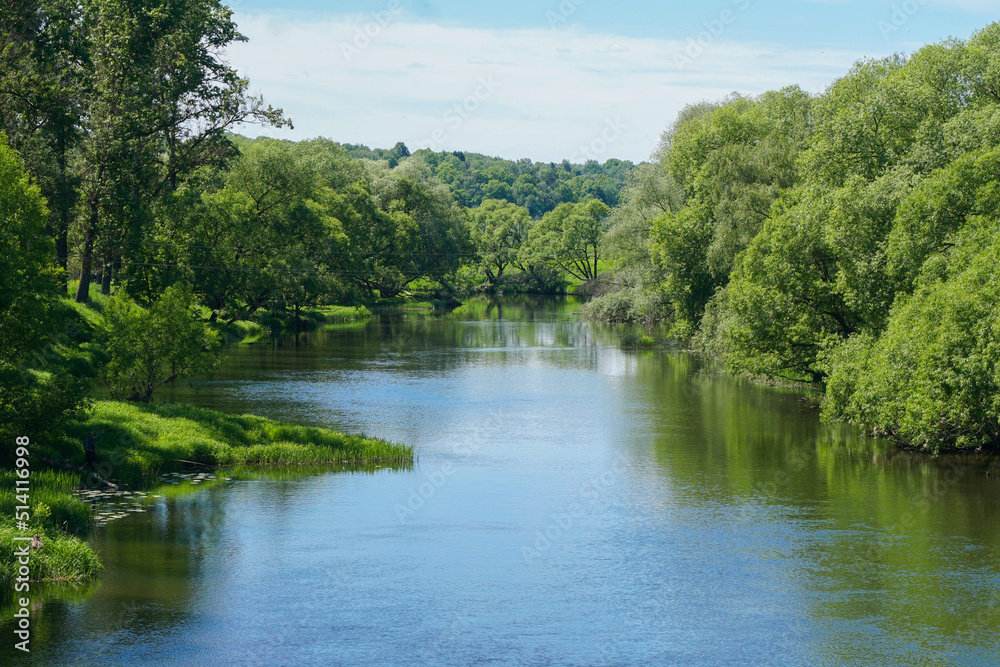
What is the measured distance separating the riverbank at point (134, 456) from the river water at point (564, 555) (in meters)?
1.17

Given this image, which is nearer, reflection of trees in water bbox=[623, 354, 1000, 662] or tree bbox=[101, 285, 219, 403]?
reflection of trees in water bbox=[623, 354, 1000, 662]

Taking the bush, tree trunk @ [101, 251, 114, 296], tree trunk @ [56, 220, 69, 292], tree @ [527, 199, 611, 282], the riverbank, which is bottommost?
the riverbank

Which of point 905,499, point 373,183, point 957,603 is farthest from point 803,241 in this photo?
point 373,183

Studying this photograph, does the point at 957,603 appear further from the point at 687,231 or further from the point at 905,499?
the point at 687,231

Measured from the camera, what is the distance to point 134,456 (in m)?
30.8

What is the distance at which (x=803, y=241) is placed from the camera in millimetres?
43719

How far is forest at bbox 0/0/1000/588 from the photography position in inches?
1266

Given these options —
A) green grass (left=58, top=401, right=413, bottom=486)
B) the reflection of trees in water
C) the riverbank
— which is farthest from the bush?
the riverbank

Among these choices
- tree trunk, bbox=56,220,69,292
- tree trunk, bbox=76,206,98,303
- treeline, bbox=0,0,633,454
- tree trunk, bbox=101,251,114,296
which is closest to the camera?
treeline, bbox=0,0,633,454

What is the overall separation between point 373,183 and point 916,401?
9198cm

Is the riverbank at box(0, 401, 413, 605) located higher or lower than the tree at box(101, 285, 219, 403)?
lower

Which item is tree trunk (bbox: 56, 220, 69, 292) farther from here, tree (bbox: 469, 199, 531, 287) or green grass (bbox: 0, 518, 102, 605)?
tree (bbox: 469, 199, 531, 287)

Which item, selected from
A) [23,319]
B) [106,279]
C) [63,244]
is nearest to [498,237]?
[106,279]

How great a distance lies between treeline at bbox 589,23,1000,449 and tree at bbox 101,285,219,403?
991 inches
